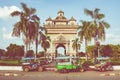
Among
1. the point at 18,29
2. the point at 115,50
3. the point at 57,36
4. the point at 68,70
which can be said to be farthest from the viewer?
the point at 57,36

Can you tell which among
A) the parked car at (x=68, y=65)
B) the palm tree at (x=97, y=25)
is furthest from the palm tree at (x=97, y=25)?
the parked car at (x=68, y=65)

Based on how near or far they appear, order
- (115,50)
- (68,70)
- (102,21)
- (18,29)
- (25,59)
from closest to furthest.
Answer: (68,70)
(25,59)
(18,29)
(102,21)
(115,50)

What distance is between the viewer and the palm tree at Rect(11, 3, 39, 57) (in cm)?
3925

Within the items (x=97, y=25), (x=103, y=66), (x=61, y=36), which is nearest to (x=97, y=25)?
(x=97, y=25)

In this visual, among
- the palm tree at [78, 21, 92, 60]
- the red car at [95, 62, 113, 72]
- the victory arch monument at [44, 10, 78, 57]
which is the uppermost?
the victory arch monument at [44, 10, 78, 57]

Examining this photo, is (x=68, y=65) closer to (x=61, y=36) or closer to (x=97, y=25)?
(x=97, y=25)

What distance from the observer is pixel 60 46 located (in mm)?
115688

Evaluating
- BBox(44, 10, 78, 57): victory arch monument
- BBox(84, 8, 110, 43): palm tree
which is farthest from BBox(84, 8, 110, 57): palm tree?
BBox(44, 10, 78, 57): victory arch monument

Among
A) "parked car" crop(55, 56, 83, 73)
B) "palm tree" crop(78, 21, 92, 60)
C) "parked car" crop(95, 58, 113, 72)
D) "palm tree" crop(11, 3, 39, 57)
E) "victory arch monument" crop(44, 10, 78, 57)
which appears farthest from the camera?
"victory arch monument" crop(44, 10, 78, 57)

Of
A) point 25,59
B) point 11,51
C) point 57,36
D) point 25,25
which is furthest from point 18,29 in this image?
point 57,36

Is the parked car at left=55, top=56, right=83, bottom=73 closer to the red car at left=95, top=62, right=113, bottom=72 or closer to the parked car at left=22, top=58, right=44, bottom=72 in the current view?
the red car at left=95, top=62, right=113, bottom=72

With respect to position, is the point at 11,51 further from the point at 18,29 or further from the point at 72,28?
A: the point at 18,29

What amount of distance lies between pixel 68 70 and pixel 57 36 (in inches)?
3143

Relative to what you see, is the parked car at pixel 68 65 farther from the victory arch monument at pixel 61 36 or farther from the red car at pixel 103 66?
the victory arch monument at pixel 61 36
